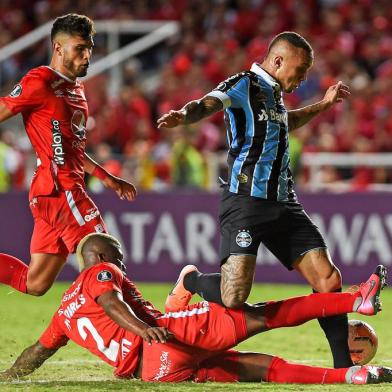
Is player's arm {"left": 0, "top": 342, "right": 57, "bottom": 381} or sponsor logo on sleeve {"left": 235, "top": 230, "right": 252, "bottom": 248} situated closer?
player's arm {"left": 0, "top": 342, "right": 57, "bottom": 381}

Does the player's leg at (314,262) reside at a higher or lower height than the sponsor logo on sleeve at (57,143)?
lower

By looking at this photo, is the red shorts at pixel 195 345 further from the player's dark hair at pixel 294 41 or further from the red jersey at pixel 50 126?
the player's dark hair at pixel 294 41

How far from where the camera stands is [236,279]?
6953 mm

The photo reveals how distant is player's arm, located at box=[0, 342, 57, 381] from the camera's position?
688cm

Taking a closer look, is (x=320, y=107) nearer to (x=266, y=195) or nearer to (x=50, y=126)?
(x=266, y=195)

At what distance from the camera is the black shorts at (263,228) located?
7059mm

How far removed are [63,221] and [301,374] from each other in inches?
77.9

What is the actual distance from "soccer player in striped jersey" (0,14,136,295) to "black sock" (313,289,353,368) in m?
1.67

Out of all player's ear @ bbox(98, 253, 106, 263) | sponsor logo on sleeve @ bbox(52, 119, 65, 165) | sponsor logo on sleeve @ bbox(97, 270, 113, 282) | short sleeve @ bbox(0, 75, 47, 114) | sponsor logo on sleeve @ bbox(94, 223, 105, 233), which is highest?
short sleeve @ bbox(0, 75, 47, 114)

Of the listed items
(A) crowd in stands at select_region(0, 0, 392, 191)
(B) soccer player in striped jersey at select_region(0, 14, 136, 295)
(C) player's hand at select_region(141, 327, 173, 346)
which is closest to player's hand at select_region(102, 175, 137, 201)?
(B) soccer player in striped jersey at select_region(0, 14, 136, 295)

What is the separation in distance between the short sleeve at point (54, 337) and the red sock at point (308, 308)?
4.08ft

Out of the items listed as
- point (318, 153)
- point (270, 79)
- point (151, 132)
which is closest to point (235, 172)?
point (270, 79)

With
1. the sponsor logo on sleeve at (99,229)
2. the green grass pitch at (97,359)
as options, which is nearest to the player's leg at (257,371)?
the green grass pitch at (97,359)

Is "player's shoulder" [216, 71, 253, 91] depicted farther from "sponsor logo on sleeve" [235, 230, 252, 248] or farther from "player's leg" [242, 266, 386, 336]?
"player's leg" [242, 266, 386, 336]
